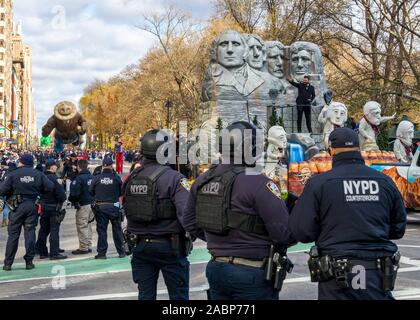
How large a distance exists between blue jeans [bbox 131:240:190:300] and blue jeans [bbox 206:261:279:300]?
1.12 m

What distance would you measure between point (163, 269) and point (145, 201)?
69 cm

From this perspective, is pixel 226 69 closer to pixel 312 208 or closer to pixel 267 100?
pixel 267 100

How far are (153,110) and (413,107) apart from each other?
3300cm

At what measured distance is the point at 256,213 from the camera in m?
4.46

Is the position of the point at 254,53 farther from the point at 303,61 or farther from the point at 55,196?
the point at 55,196

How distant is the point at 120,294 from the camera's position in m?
7.65

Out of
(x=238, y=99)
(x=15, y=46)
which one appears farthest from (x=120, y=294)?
(x=15, y=46)

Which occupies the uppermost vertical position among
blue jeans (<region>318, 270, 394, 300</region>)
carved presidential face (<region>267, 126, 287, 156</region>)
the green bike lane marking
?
carved presidential face (<region>267, 126, 287, 156</region>)

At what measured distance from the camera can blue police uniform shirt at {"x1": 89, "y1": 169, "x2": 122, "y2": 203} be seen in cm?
1079

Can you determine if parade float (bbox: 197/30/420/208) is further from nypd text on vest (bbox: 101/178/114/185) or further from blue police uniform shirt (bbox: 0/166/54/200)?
blue police uniform shirt (bbox: 0/166/54/200)

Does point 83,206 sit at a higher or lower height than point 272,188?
lower

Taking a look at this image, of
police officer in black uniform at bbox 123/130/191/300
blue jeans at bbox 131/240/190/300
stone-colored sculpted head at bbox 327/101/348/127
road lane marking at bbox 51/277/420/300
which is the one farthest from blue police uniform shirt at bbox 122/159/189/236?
stone-colored sculpted head at bbox 327/101/348/127

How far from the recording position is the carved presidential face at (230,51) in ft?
87.8

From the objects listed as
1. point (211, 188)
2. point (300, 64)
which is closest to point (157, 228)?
point (211, 188)
